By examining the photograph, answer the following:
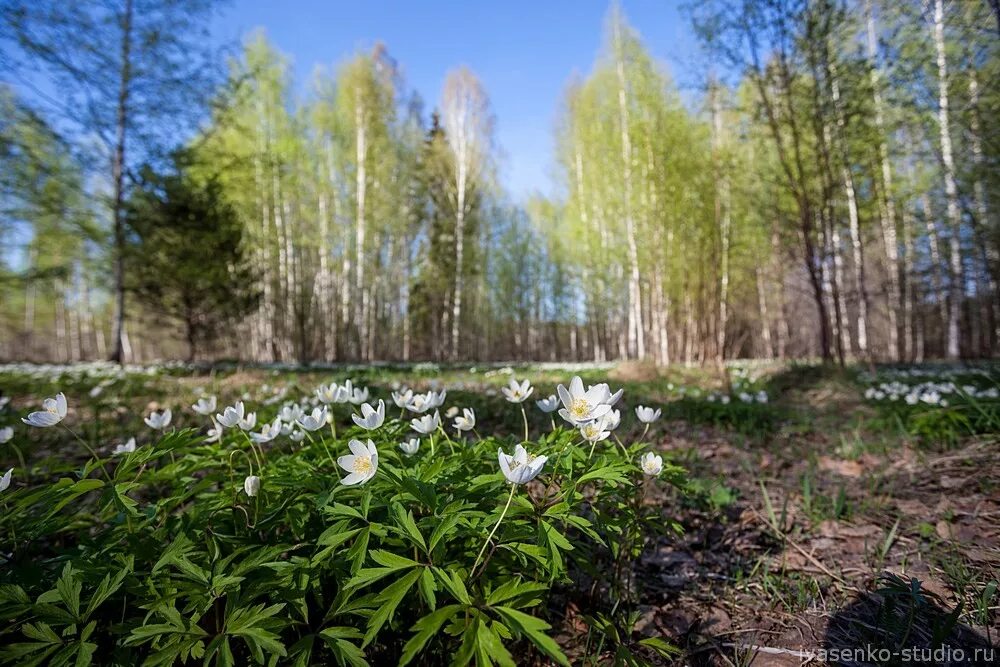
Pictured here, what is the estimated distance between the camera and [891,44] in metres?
6.12

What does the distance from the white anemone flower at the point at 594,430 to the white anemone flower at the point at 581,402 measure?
0.11ft

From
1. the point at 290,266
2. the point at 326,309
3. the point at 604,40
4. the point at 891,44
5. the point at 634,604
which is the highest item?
the point at 604,40

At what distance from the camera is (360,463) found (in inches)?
45.5

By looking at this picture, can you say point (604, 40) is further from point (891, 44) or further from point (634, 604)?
point (634, 604)

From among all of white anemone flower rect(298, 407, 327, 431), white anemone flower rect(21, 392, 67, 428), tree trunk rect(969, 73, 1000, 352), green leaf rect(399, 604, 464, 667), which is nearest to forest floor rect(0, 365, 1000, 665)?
green leaf rect(399, 604, 464, 667)

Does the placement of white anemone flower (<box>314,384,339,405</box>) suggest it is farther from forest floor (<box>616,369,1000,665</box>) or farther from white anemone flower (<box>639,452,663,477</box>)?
forest floor (<box>616,369,1000,665</box>)

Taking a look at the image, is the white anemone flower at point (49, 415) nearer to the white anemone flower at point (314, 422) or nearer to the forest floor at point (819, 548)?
the white anemone flower at point (314, 422)

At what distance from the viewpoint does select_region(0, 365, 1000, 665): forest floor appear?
4.15 feet

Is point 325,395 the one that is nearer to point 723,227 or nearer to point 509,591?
point 509,591

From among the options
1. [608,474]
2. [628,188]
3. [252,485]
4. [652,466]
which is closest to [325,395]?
[252,485]

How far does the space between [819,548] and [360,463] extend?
79.0 inches

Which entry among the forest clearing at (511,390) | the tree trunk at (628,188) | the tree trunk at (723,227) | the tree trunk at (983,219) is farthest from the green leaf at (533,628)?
the tree trunk at (628,188)

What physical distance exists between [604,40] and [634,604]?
15952mm

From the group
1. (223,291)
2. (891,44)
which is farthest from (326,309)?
(891,44)
